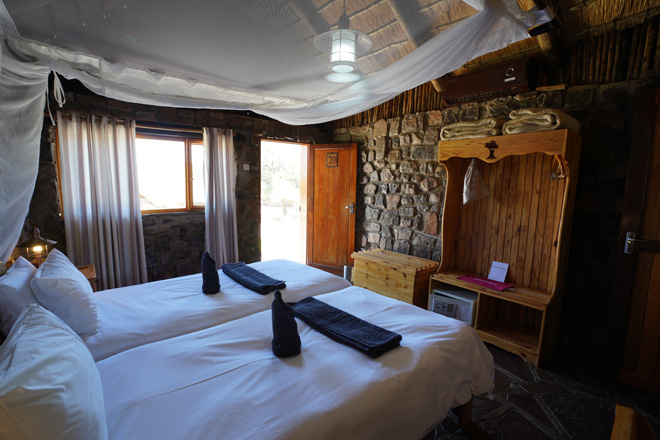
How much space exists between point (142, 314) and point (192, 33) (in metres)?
1.57

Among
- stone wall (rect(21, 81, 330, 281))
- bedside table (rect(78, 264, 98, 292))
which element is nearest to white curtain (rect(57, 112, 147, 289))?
stone wall (rect(21, 81, 330, 281))

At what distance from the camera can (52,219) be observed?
312cm

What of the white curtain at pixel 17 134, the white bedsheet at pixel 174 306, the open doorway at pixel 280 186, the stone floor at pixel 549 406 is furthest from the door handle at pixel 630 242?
the open doorway at pixel 280 186

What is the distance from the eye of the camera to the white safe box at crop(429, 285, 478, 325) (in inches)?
115

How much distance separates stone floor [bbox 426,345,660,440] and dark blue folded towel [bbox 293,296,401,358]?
73 centimetres

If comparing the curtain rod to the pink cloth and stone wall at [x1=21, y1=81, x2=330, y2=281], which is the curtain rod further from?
the pink cloth

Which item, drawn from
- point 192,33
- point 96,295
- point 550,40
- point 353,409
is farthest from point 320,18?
point 96,295

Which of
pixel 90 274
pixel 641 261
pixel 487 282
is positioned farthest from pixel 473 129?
pixel 90 274

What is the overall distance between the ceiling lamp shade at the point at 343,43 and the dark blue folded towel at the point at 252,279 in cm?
152

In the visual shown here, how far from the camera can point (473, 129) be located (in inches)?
112

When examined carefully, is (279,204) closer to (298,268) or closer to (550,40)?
(298,268)

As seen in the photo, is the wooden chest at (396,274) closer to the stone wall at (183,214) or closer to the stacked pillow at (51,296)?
the stone wall at (183,214)

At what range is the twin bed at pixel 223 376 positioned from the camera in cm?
90

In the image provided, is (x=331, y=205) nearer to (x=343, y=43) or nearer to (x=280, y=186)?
(x=343, y=43)
